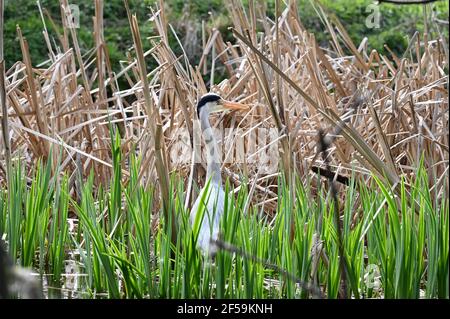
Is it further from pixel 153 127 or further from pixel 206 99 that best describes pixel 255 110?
pixel 153 127

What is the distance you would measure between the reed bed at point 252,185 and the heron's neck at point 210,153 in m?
0.06

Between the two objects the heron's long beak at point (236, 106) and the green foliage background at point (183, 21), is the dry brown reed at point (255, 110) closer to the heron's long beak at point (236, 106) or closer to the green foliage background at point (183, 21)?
the heron's long beak at point (236, 106)

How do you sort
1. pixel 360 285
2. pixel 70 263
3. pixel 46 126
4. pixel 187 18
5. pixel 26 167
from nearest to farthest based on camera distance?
1. pixel 360 285
2. pixel 70 263
3. pixel 46 126
4. pixel 26 167
5. pixel 187 18

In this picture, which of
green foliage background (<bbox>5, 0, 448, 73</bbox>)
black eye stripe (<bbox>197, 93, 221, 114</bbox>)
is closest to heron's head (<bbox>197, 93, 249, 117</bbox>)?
black eye stripe (<bbox>197, 93, 221, 114</bbox>)

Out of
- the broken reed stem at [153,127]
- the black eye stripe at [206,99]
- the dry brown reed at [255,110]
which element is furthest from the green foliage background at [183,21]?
the broken reed stem at [153,127]

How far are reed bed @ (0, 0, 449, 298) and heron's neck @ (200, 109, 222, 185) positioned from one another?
62 millimetres

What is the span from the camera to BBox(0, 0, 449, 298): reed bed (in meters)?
2.49

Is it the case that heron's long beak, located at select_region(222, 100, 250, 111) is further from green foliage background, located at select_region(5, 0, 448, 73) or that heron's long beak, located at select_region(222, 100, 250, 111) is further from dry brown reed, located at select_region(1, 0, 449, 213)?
green foliage background, located at select_region(5, 0, 448, 73)

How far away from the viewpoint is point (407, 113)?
378 cm

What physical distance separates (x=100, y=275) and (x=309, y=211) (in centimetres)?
67

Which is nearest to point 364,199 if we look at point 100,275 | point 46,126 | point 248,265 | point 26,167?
point 248,265

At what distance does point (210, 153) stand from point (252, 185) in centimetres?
33
